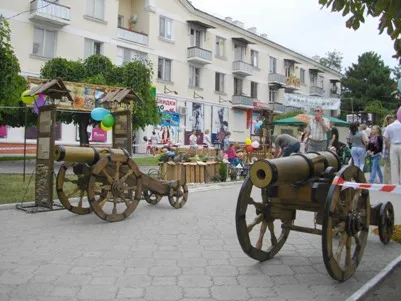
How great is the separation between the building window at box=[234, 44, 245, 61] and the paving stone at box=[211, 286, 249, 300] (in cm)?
3512

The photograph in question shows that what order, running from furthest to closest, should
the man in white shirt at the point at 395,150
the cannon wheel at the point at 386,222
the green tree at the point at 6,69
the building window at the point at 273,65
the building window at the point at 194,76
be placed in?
the building window at the point at 273,65, the building window at the point at 194,76, the green tree at the point at 6,69, the man in white shirt at the point at 395,150, the cannon wheel at the point at 386,222

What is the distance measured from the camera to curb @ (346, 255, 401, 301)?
3560 millimetres

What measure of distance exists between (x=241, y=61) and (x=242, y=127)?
5.91m

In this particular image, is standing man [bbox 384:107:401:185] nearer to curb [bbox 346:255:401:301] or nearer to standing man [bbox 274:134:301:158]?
standing man [bbox 274:134:301:158]

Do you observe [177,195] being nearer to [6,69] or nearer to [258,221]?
[258,221]

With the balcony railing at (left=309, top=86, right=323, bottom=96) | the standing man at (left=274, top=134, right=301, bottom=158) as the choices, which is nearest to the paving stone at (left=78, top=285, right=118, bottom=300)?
the standing man at (left=274, top=134, right=301, bottom=158)

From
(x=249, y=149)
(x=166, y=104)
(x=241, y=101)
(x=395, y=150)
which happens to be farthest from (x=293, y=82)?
(x=395, y=150)

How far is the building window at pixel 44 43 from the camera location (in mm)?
23984

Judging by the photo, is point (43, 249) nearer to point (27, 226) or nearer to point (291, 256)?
point (27, 226)

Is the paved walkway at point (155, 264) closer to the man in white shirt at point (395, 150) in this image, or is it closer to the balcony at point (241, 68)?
the man in white shirt at point (395, 150)

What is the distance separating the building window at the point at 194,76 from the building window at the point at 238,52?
17.4ft

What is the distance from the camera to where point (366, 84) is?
53375mm

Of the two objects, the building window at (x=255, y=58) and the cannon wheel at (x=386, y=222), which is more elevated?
the building window at (x=255, y=58)

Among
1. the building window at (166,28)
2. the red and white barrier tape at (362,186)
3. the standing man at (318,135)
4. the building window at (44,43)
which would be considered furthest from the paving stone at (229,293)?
the building window at (166,28)
